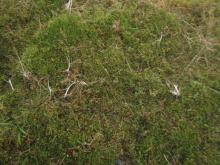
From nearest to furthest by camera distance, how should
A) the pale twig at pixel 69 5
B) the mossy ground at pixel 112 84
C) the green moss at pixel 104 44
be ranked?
1. the mossy ground at pixel 112 84
2. the green moss at pixel 104 44
3. the pale twig at pixel 69 5

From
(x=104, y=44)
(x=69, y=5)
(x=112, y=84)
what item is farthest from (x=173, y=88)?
(x=69, y=5)

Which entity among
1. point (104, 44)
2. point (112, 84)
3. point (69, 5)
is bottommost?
point (112, 84)

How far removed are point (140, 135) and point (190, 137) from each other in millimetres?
466

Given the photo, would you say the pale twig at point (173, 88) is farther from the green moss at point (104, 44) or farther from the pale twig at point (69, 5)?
the pale twig at point (69, 5)

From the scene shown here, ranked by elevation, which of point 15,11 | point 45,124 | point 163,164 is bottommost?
point 163,164

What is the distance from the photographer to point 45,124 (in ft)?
9.35

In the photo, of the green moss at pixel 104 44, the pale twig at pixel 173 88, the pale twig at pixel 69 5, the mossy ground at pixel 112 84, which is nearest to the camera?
the mossy ground at pixel 112 84

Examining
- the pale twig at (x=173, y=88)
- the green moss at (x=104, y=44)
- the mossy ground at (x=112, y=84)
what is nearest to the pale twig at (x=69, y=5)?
the mossy ground at (x=112, y=84)

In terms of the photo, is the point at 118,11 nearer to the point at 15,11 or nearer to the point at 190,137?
the point at 15,11

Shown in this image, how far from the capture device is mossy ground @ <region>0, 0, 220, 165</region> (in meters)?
2.80

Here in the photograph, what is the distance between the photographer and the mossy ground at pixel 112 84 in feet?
9.20

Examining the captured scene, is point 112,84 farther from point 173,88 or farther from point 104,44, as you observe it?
point 173,88

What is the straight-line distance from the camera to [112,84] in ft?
10.4

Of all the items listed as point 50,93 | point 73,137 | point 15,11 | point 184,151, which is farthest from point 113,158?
point 15,11
